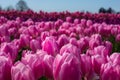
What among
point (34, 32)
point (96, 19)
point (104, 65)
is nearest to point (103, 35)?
point (34, 32)

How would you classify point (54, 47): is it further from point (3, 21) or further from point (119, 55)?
point (3, 21)

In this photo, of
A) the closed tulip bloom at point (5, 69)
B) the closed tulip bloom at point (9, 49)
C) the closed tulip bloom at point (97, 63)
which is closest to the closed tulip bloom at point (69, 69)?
the closed tulip bloom at point (5, 69)

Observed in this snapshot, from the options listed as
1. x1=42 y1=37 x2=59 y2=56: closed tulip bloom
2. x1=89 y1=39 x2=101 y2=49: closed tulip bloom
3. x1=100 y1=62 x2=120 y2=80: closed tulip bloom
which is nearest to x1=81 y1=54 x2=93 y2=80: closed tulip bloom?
x1=100 y1=62 x2=120 y2=80: closed tulip bloom

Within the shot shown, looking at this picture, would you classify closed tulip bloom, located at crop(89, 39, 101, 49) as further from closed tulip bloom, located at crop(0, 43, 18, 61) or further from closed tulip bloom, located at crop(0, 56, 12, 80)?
closed tulip bloom, located at crop(0, 56, 12, 80)

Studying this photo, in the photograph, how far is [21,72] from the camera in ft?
8.02

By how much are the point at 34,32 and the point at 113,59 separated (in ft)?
12.1

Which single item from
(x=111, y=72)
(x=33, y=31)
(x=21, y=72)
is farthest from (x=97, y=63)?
(x=33, y=31)

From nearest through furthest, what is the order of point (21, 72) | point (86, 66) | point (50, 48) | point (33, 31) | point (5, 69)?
point (21, 72)
point (5, 69)
point (86, 66)
point (50, 48)
point (33, 31)

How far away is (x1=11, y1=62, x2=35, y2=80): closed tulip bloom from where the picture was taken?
8.00ft

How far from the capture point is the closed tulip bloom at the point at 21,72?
2.44 metres

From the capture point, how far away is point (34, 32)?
6621 millimetres

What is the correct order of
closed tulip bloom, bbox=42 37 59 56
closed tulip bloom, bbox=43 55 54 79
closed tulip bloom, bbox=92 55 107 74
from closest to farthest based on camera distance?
closed tulip bloom, bbox=43 55 54 79 → closed tulip bloom, bbox=92 55 107 74 → closed tulip bloom, bbox=42 37 59 56

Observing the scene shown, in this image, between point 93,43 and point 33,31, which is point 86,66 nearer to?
point 93,43

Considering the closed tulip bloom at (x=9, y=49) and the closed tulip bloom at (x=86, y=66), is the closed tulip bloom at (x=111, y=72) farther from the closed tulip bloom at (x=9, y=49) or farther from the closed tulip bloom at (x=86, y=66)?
the closed tulip bloom at (x=9, y=49)
